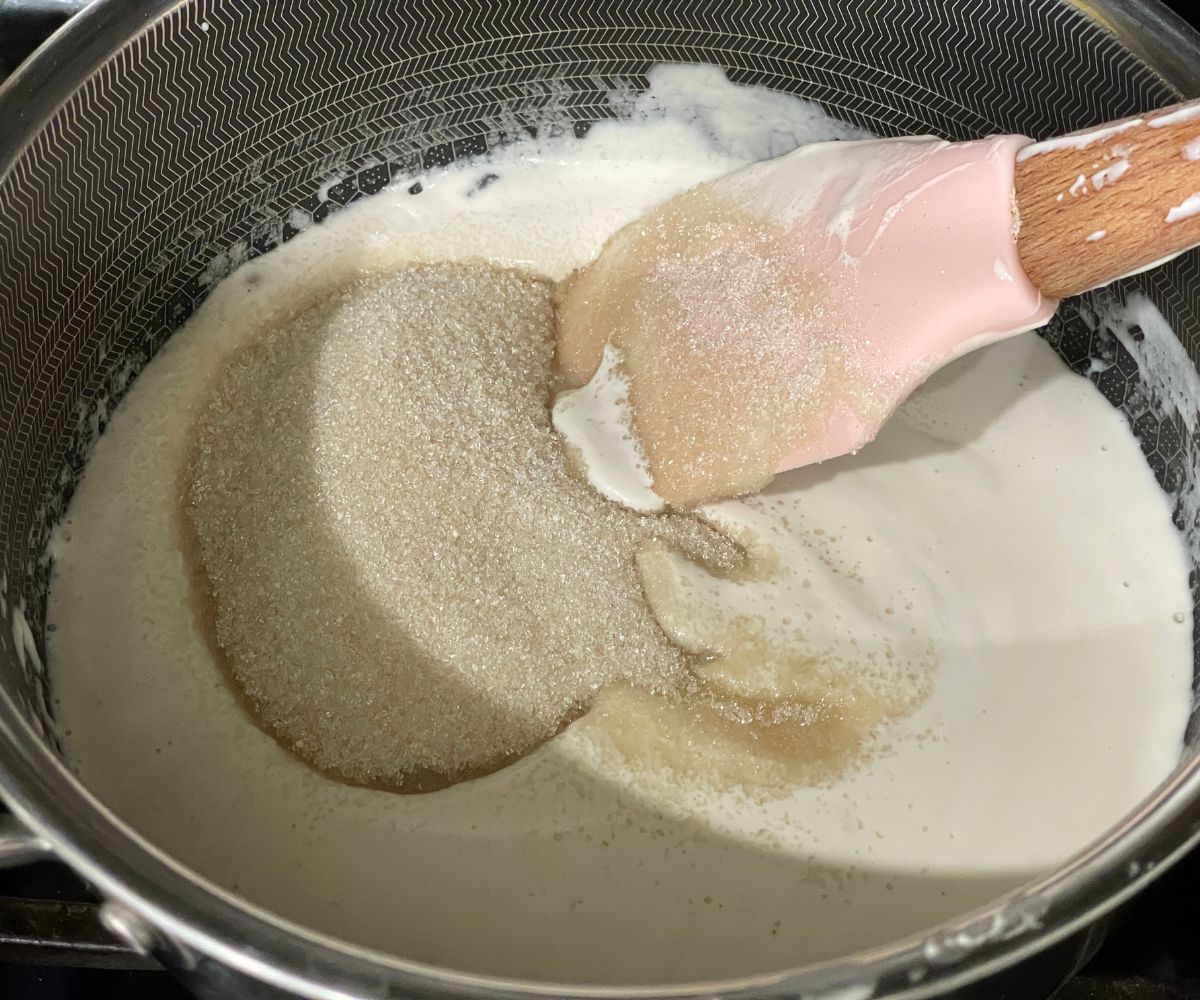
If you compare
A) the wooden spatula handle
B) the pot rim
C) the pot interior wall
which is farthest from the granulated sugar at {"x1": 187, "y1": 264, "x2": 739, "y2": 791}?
the wooden spatula handle

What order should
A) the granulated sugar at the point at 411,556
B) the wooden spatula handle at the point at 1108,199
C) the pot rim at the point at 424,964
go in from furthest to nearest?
the granulated sugar at the point at 411,556 → the wooden spatula handle at the point at 1108,199 → the pot rim at the point at 424,964

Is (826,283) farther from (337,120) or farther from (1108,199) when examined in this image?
(337,120)

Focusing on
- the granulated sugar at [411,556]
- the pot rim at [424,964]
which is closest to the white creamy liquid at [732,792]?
the granulated sugar at [411,556]

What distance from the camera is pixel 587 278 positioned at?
3.94ft

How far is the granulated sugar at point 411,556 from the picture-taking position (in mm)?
916

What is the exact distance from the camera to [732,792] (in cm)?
90

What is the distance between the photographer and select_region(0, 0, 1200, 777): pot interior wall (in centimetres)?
99

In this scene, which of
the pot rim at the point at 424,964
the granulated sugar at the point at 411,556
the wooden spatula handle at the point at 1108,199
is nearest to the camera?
the pot rim at the point at 424,964

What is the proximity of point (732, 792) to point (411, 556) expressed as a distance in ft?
1.10

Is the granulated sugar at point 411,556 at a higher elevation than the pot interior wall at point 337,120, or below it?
below

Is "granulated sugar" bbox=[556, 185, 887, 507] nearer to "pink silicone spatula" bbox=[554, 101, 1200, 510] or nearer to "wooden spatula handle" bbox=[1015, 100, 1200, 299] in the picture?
"pink silicone spatula" bbox=[554, 101, 1200, 510]

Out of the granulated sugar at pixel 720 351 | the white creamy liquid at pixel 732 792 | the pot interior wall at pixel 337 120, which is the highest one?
the pot interior wall at pixel 337 120

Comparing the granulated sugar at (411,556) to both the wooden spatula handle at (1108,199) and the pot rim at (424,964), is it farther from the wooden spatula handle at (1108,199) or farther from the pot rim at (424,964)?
the wooden spatula handle at (1108,199)

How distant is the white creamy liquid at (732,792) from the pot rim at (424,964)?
0.78ft
